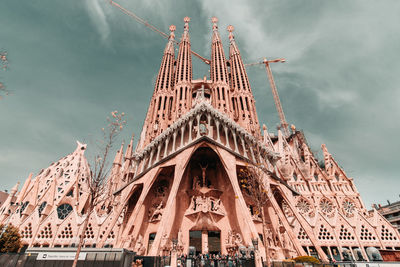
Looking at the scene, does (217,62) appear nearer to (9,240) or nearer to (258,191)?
(258,191)

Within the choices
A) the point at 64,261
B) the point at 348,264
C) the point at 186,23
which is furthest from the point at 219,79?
the point at 64,261

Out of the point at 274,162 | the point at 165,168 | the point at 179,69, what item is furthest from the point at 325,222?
the point at 179,69

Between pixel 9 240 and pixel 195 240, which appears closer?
pixel 9 240

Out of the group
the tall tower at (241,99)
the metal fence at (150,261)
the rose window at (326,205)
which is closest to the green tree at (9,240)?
the metal fence at (150,261)

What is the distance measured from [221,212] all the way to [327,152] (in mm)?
27767

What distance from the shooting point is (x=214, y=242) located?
1931 centimetres

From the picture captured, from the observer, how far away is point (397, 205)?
A: 1565 inches

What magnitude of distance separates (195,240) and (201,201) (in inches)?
149

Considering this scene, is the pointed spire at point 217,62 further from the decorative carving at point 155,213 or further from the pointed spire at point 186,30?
the decorative carving at point 155,213

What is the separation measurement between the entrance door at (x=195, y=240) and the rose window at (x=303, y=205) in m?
18.8

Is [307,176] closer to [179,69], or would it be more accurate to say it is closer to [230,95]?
[230,95]

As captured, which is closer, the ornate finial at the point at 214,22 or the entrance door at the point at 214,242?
the entrance door at the point at 214,242

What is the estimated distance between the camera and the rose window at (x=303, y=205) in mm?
29844

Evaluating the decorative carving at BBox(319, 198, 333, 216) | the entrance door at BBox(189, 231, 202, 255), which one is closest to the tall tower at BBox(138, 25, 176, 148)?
the entrance door at BBox(189, 231, 202, 255)
